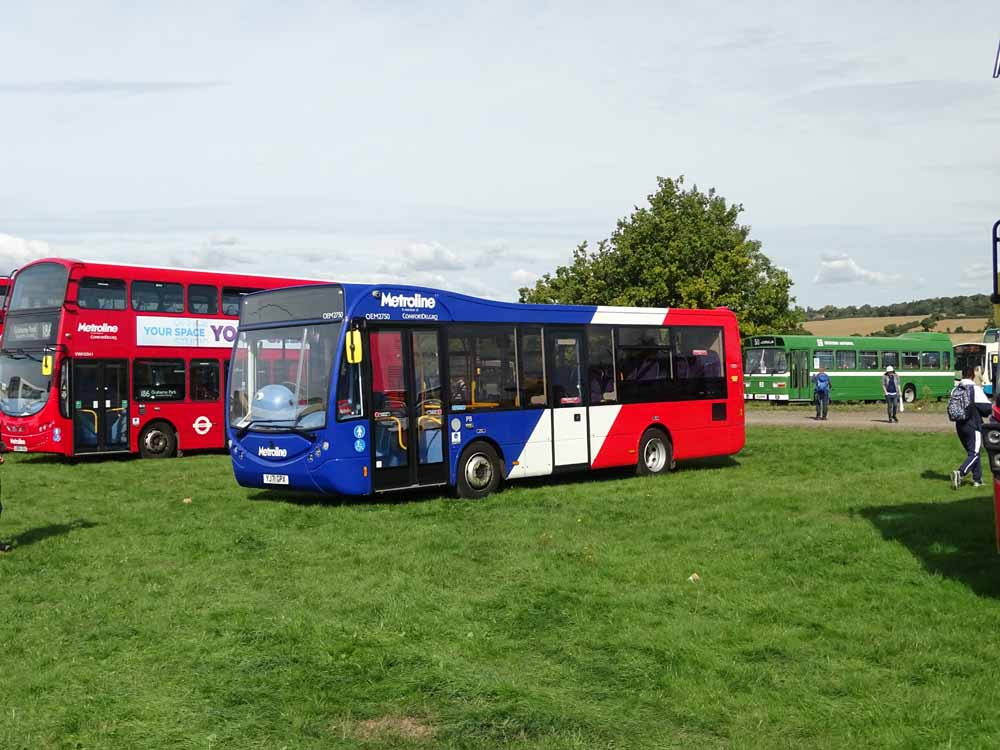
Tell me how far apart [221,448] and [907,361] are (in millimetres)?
35961

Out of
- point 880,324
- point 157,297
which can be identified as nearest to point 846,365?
point 157,297

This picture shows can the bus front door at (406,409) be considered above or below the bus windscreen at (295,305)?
below

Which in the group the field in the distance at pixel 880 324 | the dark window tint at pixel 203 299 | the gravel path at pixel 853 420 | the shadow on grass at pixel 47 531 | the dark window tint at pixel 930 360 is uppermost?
the field in the distance at pixel 880 324

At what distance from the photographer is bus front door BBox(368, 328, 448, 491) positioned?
1562 centimetres

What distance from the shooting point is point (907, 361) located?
5256 cm

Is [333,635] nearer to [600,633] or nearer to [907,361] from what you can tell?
[600,633]

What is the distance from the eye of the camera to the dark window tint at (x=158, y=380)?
24.6m

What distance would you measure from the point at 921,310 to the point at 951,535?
416 ft

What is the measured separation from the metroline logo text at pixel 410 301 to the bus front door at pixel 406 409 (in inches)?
14.8

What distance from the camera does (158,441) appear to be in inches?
992

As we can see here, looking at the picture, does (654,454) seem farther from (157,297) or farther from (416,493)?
(157,297)

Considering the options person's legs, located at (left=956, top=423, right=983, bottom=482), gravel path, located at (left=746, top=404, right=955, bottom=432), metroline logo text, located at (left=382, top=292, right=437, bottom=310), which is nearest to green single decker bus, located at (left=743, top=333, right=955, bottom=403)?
gravel path, located at (left=746, top=404, right=955, bottom=432)

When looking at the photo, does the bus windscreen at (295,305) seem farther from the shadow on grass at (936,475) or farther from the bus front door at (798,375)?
the bus front door at (798,375)

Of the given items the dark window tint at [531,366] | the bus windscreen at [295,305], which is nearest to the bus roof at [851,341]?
the dark window tint at [531,366]
